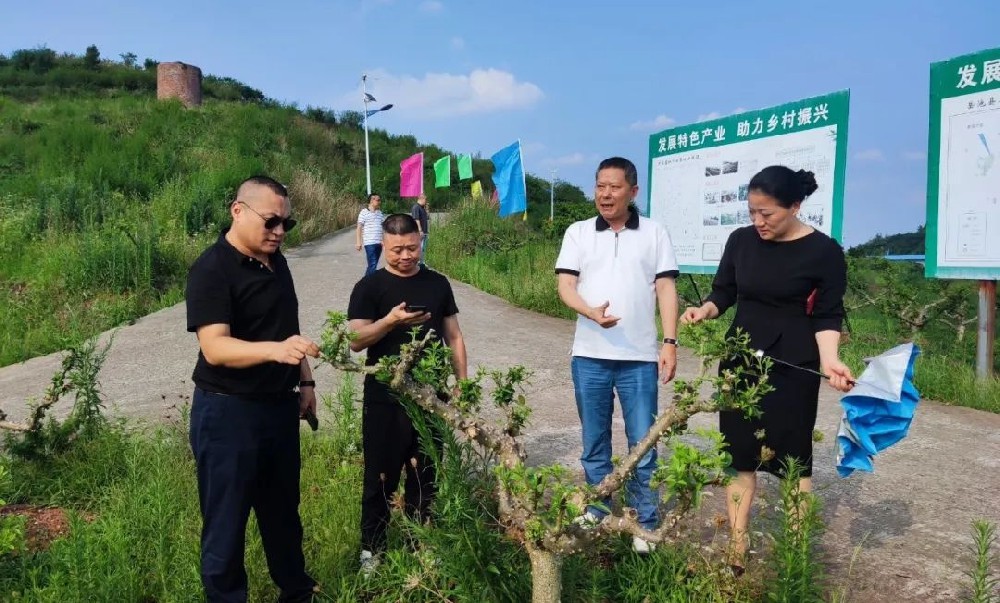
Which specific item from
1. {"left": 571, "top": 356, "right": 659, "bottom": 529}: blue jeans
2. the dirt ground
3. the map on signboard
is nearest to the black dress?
the dirt ground

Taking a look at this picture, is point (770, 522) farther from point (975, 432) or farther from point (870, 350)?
point (870, 350)

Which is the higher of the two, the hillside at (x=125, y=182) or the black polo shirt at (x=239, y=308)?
the hillside at (x=125, y=182)

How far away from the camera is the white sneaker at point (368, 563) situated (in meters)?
2.79

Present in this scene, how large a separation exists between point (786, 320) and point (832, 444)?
2588 mm

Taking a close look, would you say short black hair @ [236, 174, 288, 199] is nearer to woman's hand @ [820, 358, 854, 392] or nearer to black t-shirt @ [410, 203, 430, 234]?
woman's hand @ [820, 358, 854, 392]

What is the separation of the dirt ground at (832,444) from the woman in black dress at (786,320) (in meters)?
0.25

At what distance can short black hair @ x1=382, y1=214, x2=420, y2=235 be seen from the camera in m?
2.97

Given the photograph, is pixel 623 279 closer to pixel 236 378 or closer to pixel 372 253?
pixel 236 378

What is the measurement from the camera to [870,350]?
7070 millimetres

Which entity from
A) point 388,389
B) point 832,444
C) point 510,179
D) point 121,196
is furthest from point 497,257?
point 388,389

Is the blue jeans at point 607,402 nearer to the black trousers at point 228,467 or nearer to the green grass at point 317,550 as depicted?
the green grass at point 317,550

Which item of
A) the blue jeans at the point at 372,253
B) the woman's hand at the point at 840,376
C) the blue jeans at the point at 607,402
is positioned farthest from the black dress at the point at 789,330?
the blue jeans at the point at 372,253

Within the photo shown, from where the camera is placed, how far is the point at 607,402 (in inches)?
128

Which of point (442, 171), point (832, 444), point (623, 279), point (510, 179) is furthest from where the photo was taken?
point (442, 171)
